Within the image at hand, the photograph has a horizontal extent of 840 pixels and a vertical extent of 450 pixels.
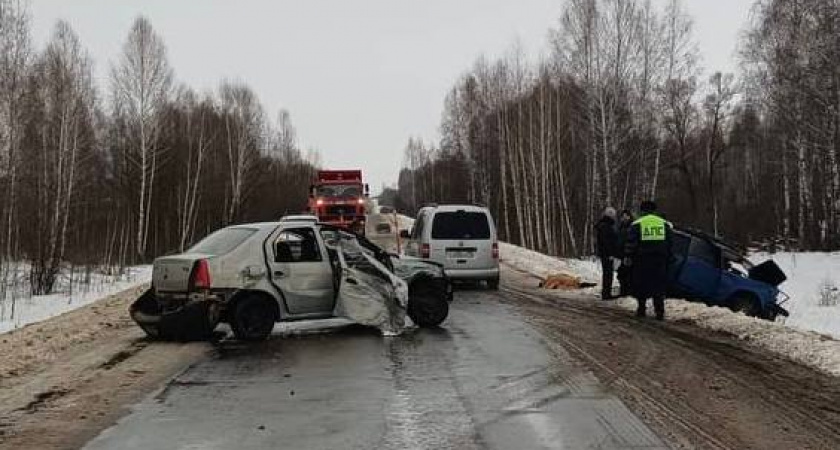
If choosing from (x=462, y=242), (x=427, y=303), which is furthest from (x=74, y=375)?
(x=462, y=242)

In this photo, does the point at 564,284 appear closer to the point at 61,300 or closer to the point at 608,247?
the point at 608,247

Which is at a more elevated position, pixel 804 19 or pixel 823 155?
pixel 804 19

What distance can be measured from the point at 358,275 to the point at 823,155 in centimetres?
3183

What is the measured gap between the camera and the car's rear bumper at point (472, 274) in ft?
65.0

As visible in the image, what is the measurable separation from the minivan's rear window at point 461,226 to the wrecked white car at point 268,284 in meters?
7.33

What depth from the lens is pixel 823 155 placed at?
37.3m

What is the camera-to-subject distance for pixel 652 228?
1396 centimetres

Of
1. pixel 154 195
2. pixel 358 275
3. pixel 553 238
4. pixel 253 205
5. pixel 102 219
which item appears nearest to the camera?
pixel 358 275

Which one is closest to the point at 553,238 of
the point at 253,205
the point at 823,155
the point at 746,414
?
the point at 823,155

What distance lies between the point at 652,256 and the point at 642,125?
2921cm

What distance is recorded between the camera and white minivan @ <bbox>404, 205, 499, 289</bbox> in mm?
19812

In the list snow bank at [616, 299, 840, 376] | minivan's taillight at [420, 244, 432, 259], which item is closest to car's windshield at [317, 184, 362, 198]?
minivan's taillight at [420, 244, 432, 259]

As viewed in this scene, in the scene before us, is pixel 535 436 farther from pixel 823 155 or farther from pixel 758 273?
pixel 823 155

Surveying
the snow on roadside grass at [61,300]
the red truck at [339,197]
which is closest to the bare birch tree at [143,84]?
the red truck at [339,197]
